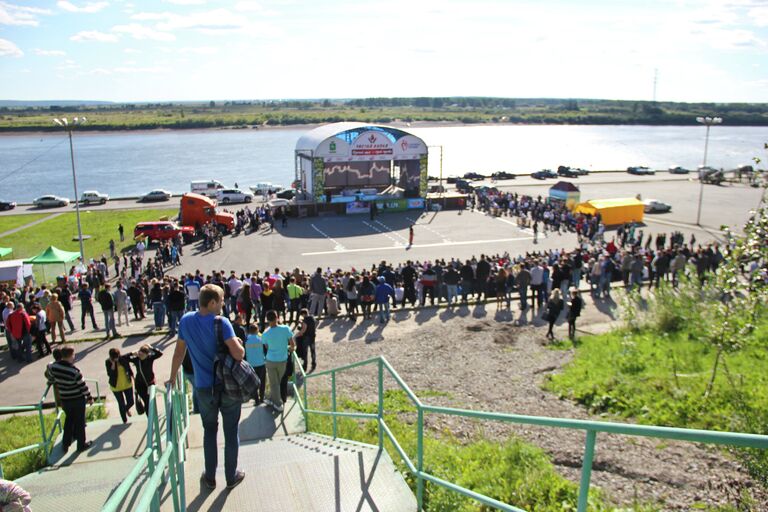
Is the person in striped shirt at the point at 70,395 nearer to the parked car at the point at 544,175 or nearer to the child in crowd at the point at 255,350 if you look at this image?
the child in crowd at the point at 255,350

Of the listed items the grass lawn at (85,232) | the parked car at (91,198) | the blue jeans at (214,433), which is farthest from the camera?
the parked car at (91,198)

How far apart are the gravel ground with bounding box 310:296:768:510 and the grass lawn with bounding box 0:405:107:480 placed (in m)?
4.58

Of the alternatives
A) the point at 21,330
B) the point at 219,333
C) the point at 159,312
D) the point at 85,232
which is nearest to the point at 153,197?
the point at 85,232

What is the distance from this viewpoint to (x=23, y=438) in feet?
30.7

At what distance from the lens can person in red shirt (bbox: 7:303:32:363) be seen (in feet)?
42.8

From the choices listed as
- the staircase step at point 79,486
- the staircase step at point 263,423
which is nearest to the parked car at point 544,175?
the staircase step at point 263,423

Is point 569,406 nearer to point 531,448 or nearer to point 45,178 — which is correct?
point 531,448

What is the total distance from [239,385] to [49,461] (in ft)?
13.3

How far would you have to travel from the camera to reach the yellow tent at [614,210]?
33.7 m

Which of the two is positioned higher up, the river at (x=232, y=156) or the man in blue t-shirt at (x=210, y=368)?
the man in blue t-shirt at (x=210, y=368)

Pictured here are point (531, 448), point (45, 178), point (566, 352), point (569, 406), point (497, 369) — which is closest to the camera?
point (531, 448)

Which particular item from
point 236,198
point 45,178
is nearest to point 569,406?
point 236,198

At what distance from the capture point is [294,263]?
1030 inches

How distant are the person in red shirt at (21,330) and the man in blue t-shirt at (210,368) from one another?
998 cm
